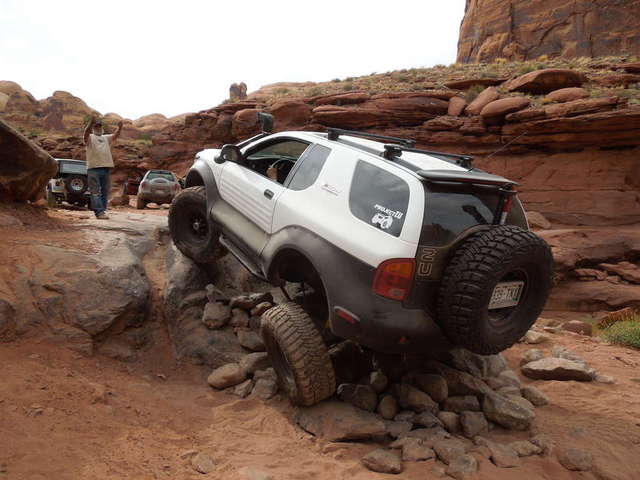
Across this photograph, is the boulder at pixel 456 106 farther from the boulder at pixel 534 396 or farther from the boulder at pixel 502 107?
the boulder at pixel 534 396

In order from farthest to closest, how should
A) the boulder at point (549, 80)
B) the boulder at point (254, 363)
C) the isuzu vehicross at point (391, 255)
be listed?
1. the boulder at point (549, 80)
2. the boulder at point (254, 363)
3. the isuzu vehicross at point (391, 255)

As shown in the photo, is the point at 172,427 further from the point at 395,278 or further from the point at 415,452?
the point at 395,278

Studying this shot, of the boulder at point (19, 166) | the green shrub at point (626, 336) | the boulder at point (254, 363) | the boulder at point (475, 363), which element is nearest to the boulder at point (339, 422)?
the boulder at point (254, 363)

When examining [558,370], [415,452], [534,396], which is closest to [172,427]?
[415,452]

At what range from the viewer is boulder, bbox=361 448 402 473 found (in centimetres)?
301

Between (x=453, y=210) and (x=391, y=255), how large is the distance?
61 cm

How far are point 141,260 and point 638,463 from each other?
5.35m

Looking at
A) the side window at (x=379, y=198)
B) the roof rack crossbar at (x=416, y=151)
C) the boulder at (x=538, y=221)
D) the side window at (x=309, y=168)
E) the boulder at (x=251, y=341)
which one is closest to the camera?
the side window at (x=379, y=198)

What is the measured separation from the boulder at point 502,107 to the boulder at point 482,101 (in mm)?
765

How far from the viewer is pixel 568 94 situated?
1576 cm

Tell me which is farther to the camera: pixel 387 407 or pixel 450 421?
pixel 387 407

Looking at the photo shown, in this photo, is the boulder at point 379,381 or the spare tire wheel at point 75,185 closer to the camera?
the boulder at point 379,381

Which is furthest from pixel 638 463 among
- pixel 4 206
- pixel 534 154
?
pixel 534 154

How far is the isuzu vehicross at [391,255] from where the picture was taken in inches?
122
